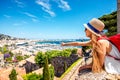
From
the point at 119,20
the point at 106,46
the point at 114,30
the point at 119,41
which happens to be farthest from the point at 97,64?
the point at 114,30

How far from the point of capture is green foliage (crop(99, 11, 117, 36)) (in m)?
18.5

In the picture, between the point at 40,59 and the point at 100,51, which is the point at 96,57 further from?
the point at 40,59

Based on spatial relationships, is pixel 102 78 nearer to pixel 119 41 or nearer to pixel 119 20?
pixel 119 41

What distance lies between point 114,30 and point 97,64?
51.3 ft

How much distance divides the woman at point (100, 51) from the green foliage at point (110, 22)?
15092 mm

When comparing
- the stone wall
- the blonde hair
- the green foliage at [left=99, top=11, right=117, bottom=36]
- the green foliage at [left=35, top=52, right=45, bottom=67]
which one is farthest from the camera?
the green foliage at [left=35, top=52, right=45, bottom=67]

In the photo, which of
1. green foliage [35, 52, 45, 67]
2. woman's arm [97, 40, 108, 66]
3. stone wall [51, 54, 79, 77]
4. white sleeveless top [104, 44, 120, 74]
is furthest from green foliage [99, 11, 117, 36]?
green foliage [35, 52, 45, 67]

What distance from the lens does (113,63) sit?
11.1 feet

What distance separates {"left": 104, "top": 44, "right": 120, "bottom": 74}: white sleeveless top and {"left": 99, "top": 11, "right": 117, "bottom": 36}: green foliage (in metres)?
15.1

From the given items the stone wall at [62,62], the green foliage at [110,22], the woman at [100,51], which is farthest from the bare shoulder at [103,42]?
the stone wall at [62,62]

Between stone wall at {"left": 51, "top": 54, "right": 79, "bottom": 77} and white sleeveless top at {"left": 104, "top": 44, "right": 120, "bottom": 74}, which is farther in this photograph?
stone wall at {"left": 51, "top": 54, "right": 79, "bottom": 77}

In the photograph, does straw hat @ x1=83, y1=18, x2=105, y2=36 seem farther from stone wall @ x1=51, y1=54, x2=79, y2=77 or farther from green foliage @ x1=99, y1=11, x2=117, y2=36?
stone wall @ x1=51, y1=54, x2=79, y2=77

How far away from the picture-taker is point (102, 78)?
3109 millimetres

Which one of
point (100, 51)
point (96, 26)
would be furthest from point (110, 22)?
point (100, 51)
